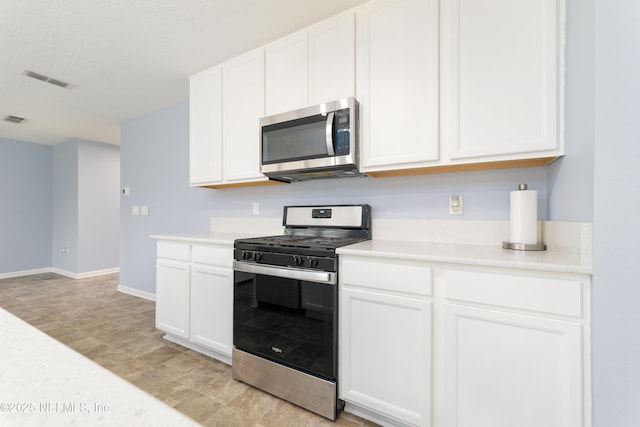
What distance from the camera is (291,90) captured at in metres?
2.09

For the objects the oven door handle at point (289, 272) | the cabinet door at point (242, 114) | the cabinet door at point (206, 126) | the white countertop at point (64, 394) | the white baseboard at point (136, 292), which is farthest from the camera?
the white baseboard at point (136, 292)

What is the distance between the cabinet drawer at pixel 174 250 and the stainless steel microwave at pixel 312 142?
913 millimetres

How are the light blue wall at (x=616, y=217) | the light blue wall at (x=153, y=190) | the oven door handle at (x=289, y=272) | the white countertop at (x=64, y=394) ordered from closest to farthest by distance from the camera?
the white countertop at (x=64, y=394), the light blue wall at (x=616, y=217), the oven door handle at (x=289, y=272), the light blue wall at (x=153, y=190)

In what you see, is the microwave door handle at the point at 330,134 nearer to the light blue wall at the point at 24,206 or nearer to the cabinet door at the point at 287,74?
the cabinet door at the point at 287,74

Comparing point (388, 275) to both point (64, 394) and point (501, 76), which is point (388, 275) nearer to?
point (501, 76)

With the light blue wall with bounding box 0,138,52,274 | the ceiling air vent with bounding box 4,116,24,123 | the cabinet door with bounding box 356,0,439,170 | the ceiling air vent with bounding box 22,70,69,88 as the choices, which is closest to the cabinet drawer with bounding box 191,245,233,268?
the cabinet door with bounding box 356,0,439,170

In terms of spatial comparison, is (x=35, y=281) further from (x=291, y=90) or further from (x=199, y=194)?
(x=291, y=90)

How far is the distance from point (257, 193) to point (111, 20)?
158 centimetres

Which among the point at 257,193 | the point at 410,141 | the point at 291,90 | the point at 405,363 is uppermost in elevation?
the point at 291,90

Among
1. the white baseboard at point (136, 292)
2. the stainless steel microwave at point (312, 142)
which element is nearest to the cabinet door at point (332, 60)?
the stainless steel microwave at point (312, 142)

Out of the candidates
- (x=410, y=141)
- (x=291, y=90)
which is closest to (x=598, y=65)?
(x=410, y=141)

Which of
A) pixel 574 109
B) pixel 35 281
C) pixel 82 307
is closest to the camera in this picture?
pixel 574 109

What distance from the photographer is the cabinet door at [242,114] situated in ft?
7.44

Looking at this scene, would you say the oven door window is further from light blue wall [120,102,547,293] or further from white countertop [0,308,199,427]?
white countertop [0,308,199,427]
